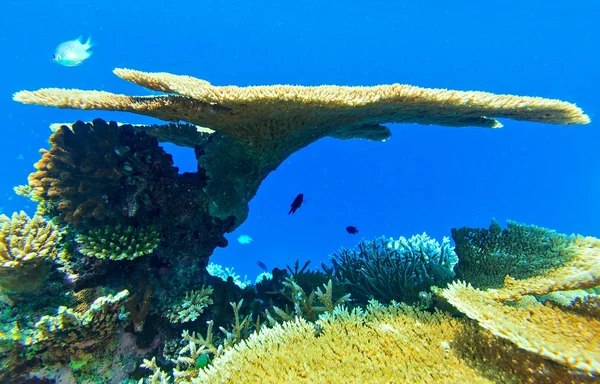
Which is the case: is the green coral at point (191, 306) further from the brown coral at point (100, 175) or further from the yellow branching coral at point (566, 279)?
the yellow branching coral at point (566, 279)

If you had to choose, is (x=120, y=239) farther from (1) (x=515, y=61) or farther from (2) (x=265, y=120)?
(1) (x=515, y=61)

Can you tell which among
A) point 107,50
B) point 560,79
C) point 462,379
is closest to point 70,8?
point 107,50

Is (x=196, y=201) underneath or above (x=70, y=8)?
underneath

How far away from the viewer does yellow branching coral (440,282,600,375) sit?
192cm

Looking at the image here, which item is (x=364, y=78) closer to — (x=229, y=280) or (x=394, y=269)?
(x=394, y=269)

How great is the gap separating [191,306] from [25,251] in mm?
1844

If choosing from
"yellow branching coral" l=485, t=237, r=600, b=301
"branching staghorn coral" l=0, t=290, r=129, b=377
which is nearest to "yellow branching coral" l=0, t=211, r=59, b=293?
"branching staghorn coral" l=0, t=290, r=129, b=377

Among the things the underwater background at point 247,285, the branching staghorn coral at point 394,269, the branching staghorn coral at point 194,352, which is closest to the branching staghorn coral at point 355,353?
the underwater background at point 247,285

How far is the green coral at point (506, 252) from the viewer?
11.4ft

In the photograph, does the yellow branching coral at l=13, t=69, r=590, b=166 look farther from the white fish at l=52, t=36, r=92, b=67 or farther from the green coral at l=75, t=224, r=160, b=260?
the white fish at l=52, t=36, r=92, b=67

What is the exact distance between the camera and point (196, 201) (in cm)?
448

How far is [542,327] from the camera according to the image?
→ 238cm

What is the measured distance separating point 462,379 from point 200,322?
10.3 ft

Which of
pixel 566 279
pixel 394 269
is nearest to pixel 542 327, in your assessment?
pixel 566 279
